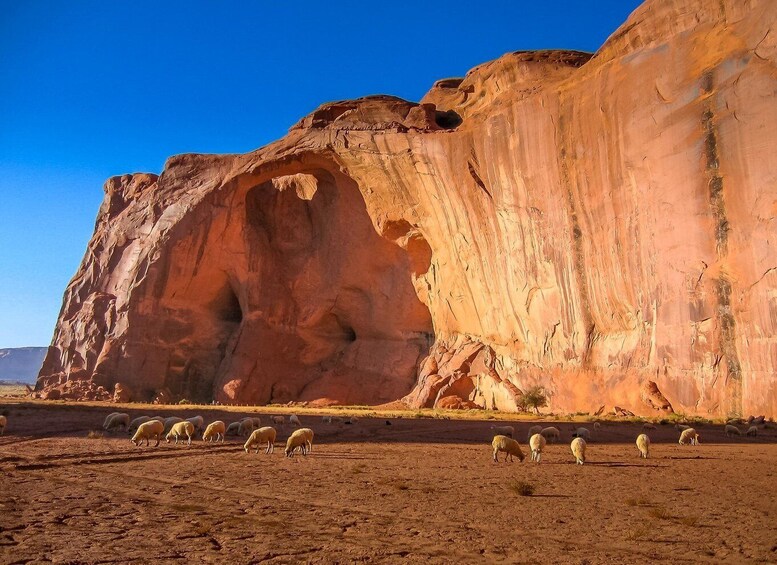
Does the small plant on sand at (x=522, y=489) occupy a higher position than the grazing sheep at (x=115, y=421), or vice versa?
the small plant on sand at (x=522, y=489)

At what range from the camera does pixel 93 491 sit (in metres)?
8.93

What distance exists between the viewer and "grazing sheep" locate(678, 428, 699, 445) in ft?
57.7

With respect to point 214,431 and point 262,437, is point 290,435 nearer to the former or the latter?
point 214,431

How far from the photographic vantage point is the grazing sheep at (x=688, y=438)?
57.7 ft

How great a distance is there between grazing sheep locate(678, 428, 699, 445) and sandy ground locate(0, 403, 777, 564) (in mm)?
2208

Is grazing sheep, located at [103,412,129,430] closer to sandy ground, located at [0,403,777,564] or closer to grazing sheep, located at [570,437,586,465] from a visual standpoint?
sandy ground, located at [0,403,777,564]

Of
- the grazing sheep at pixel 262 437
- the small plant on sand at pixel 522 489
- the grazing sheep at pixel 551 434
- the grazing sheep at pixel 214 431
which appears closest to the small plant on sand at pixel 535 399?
the grazing sheep at pixel 551 434

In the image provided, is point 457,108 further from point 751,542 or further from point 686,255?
point 751,542

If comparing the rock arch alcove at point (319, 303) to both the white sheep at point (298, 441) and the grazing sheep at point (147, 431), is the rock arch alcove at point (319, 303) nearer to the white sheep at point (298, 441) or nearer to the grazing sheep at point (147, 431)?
the grazing sheep at point (147, 431)

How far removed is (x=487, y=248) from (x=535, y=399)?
29.1 ft

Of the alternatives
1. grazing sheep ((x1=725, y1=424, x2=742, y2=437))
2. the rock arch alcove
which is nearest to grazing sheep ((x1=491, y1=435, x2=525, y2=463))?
grazing sheep ((x1=725, y1=424, x2=742, y2=437))

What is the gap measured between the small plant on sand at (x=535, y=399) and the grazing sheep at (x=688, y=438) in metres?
14.2

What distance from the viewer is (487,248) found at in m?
36.8

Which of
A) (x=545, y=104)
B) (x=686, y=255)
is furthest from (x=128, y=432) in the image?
(x=545, y=104)
